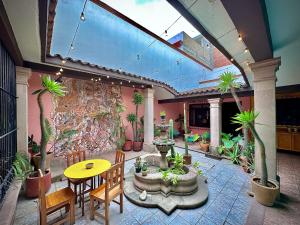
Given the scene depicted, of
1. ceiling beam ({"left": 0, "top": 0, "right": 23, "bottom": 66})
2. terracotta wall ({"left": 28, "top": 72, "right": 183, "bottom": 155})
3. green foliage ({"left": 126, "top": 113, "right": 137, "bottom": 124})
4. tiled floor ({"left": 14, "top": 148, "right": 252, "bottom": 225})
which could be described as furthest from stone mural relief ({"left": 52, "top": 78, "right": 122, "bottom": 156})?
ceiling beam ({"left": 0, "top": 0, "right": 23, "bottom": 66})

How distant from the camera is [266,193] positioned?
8.14 feet

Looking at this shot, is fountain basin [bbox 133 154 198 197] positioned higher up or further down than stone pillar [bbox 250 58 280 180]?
further down

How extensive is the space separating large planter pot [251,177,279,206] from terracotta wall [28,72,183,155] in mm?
5163

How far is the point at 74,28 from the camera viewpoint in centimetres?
299

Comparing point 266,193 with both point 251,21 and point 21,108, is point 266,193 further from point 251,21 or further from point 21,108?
point 21,108

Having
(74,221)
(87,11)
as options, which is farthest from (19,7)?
(74,221)

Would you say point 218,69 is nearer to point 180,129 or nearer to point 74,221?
point 180,129

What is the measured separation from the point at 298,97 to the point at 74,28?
8535 millimetres

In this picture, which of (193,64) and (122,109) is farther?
(193,64)

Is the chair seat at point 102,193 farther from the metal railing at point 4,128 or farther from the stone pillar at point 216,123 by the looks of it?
the stone pillar at point 216,123

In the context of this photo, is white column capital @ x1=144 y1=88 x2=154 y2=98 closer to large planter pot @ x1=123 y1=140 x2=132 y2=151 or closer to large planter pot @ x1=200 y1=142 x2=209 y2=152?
large planter pot @ x1=123 y1=140 x2=132 y2=151

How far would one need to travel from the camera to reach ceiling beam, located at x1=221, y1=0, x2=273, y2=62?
1.45 m

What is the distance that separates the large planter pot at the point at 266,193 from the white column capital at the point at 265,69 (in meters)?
2.08

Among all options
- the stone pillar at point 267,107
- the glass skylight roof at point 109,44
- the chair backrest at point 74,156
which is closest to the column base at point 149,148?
the glass skylight roof at point 109,44
